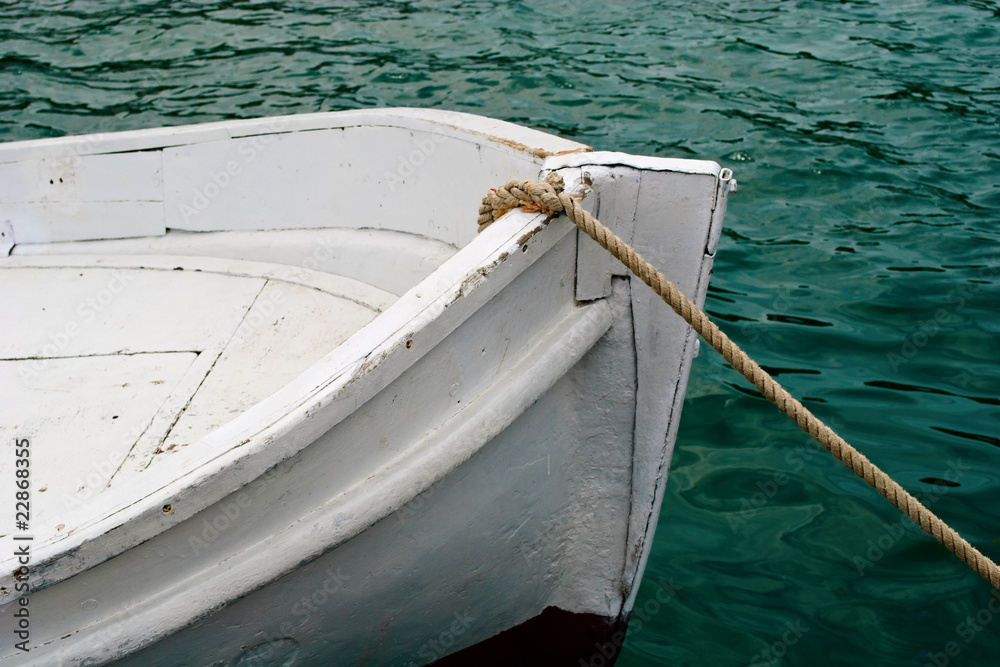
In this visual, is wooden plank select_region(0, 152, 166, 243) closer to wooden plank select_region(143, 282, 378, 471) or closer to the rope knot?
wooden plank select_region(143, 282, 378, 471)

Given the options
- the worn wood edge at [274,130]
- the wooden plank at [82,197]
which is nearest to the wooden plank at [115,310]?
the wooden plank at [82,197]

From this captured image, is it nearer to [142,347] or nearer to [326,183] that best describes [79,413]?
[142,347]

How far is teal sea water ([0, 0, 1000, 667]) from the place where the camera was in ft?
8.35

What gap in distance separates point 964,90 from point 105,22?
23.7ft

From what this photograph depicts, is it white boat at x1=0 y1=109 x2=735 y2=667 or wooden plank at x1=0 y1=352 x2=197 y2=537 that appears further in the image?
wooden plank at x1=0 y1=352 x2=197 y2=537

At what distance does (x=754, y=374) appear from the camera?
1532 millimetres

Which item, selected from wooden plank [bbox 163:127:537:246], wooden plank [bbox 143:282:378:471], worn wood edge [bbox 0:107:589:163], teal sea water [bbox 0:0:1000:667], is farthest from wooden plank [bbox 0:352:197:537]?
teal sea water [bbox 0:0:1000:667]

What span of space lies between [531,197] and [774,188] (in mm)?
3413

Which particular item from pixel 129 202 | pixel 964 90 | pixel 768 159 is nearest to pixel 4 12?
pixel 129 202

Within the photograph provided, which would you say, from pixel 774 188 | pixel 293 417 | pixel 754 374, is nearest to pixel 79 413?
pixel 293 417

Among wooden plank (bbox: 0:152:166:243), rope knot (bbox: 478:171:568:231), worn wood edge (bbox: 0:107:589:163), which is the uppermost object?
rope knot (bbox: 478:171:568:231)

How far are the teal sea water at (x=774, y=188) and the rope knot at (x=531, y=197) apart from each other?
1.38 metres

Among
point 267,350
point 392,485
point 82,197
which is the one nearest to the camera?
point 392,485

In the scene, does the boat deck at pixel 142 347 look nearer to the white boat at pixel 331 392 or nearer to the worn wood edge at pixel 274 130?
the white boat at pixel 331 392
